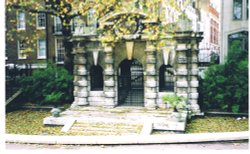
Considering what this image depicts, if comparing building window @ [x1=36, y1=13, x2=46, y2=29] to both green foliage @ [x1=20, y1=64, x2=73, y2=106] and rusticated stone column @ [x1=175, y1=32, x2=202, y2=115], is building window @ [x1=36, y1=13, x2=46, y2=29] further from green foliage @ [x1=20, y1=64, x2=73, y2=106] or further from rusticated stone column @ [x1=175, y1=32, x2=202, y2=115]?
rusticated stone column @ [x1=175, y1=32, x2=202, y2=115]

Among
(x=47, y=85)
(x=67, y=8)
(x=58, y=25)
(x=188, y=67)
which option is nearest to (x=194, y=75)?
(x=188, y=67)

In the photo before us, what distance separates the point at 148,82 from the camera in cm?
1061

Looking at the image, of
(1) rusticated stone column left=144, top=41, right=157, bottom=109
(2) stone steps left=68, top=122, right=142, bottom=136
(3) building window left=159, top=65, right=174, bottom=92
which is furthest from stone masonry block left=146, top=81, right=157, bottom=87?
(2) stone steps left=68, top=122, right=142, bottom=136

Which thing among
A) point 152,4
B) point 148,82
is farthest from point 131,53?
point 152,4

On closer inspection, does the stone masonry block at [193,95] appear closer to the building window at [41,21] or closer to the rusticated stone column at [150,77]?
the rusticated stone column at [150,77]

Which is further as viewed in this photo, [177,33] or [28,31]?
[28,31]

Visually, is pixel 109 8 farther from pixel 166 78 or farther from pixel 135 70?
pixel 166 78

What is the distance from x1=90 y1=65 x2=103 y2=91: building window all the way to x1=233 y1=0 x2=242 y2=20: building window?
6907 mm

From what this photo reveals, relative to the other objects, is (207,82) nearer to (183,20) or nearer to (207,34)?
(183,20)

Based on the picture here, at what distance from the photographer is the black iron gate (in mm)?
11398

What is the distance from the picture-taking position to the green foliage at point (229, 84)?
33.6ft

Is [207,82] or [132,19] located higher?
[132,19]

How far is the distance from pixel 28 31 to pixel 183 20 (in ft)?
34.9

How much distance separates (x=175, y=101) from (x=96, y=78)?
333 centimetres
